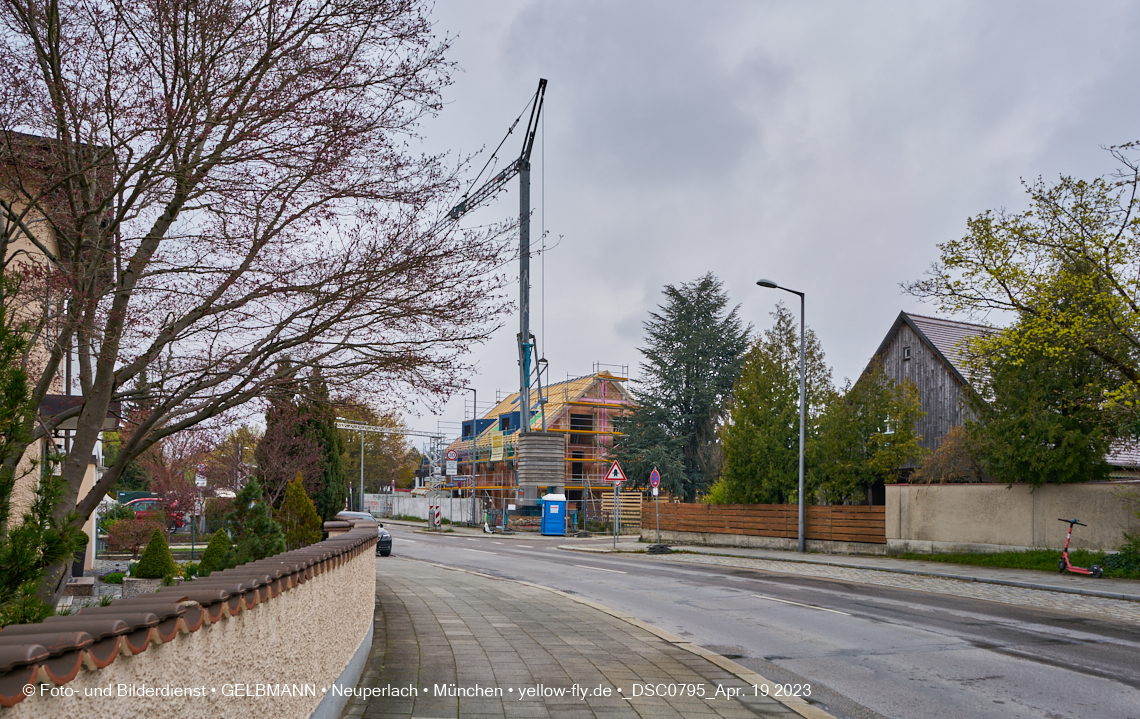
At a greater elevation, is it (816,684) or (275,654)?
(275,654)

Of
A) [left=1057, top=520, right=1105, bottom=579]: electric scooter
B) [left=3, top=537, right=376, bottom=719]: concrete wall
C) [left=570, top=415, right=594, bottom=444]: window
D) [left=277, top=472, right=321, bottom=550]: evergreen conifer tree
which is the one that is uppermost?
[left=570, top=415, right=594, bottom=444]: window

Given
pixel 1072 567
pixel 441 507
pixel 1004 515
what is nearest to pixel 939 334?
pixel 1004 515

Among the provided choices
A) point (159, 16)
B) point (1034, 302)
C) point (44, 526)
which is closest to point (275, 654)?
point (44, 526)

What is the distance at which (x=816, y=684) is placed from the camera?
27.0 ft

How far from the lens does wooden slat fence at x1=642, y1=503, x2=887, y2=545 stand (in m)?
25.6

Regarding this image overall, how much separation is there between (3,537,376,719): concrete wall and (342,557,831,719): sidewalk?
1022mm

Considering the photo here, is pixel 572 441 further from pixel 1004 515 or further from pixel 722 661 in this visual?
pixel 722 661

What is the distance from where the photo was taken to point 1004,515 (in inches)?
842

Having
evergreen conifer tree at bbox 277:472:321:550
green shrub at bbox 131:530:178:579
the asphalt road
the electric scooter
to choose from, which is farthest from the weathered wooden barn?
green shrub at bbox 131:530:178:579

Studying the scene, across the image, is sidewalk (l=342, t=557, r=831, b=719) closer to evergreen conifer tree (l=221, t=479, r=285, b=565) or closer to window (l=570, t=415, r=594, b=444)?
evergreen conifer tree (l=221, t=479, r=285, b=565)

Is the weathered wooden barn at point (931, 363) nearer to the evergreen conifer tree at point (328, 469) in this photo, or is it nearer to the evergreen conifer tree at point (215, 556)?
the evergreen conifer tree at point (328, 469)

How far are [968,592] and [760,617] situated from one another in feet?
19.3

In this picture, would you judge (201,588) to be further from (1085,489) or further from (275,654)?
(1085,489)

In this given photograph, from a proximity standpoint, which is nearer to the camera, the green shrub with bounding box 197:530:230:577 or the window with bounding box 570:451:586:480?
the green shrub with bounding box 197:530:230:577
